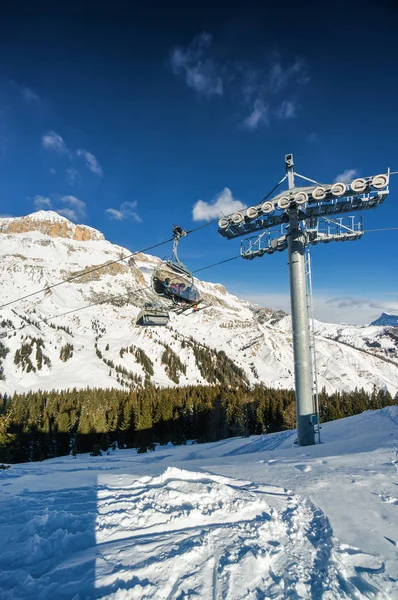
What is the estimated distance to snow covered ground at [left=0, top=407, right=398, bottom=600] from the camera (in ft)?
12.2

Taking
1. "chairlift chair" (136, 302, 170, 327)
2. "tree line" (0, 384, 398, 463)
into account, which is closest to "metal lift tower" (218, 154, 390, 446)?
"chairlift chair" (136, 302, 170, 327)

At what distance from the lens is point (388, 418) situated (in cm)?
1744

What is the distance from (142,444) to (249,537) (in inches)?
2325

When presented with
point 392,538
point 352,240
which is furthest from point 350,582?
point 352,240

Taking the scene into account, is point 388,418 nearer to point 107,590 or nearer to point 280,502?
point 280,502

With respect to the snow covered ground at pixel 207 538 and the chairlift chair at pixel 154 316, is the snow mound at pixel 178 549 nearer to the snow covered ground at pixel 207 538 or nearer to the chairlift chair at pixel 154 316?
the snow covered ground at pixel 207 538

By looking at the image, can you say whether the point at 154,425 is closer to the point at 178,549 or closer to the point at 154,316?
the point at 154,316

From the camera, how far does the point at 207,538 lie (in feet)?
15.6

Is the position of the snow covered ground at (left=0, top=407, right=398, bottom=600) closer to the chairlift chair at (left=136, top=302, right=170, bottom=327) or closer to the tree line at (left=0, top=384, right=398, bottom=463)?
the chairlift chair at (left=136, top=302, right=170, bottom=327)

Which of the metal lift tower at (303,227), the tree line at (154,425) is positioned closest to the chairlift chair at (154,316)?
the metal lift tower at (303,227)

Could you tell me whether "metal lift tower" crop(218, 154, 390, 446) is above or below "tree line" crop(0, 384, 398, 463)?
above

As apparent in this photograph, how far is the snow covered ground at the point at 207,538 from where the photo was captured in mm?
3729

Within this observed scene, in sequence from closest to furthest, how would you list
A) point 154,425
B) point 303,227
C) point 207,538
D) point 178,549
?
point 178,549
point 207,538
point 303,227
point 154,425

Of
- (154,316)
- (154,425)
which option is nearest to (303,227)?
(154,316)
